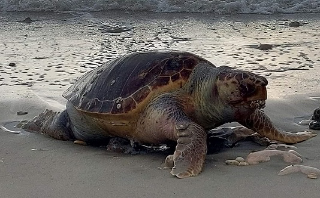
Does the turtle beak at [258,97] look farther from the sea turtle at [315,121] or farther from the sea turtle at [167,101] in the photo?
the sea turtle at [315,121]

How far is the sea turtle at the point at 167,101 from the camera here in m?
3.34

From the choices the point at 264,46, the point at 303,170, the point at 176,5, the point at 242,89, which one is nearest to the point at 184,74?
the point at 242,89

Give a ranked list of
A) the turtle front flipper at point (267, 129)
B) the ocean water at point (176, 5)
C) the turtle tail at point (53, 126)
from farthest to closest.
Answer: the ocean water at point (176, 5)
the turtle tail at point (53, 126)
the turtle front flipper at point (267, 129)

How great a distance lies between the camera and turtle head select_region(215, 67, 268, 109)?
3289 millimetres

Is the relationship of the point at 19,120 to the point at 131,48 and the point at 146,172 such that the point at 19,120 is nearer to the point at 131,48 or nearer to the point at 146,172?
the point at 146,172

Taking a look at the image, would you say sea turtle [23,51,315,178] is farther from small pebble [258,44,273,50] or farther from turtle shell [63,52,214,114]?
small pebble [258,44,273,50]

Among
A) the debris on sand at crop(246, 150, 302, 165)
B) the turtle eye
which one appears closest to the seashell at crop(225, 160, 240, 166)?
Answer: the debris on sand at crop(246, 150, 302, 165)

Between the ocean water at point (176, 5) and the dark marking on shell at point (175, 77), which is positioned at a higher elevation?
the dark marking on shell at point (175, 77)

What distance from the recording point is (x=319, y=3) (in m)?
12.8

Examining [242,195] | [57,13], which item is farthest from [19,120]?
[57,13]

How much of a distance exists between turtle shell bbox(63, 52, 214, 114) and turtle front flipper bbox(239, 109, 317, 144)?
1.67ft

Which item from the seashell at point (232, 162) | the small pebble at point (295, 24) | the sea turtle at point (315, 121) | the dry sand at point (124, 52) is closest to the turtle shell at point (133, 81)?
the dry sand at point (124, 52)

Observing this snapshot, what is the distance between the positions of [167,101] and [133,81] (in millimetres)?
272

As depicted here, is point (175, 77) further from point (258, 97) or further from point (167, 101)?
point (258, 97)
